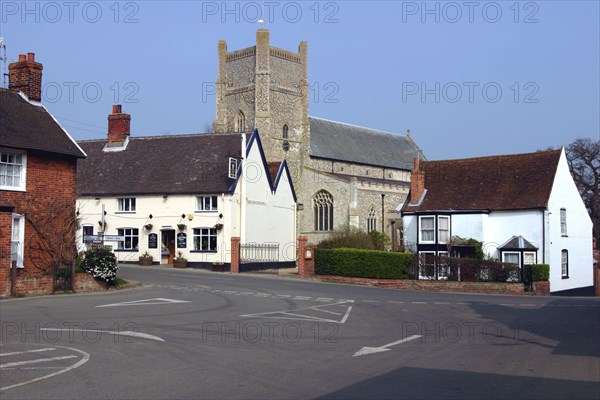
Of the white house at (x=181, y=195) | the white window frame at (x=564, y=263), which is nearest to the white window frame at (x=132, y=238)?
the white house at (x=181, y=195)

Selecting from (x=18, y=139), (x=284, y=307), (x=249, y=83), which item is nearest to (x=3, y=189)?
(x=18, y=139)

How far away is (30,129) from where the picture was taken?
26.1 m

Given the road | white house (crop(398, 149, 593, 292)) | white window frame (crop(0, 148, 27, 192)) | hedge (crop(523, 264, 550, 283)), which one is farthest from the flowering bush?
hedge (crop(523, 264, 550, 283))

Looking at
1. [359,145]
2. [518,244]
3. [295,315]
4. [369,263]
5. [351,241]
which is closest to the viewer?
[295,315]

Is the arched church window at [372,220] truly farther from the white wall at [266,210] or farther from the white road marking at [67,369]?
the white road marking at [67,369]

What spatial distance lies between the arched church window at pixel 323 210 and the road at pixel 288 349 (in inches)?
1648

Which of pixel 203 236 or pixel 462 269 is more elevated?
pixel 203 236

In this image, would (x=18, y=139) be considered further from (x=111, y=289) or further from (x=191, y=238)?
(x=191, y=238)

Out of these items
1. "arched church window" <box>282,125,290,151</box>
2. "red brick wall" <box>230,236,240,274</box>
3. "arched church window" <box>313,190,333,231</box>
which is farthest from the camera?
"arched church window" <box>282,125,290,151</box>

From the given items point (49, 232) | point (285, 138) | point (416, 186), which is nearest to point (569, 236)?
point (416, 186)

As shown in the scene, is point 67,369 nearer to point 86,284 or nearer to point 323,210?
point 86,284

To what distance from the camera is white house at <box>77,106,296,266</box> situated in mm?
42281

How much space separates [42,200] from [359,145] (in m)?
54.7

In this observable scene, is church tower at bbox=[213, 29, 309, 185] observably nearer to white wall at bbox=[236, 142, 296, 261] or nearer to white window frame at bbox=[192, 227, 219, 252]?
white wall at bbox=[236, 142, 296, 261]
